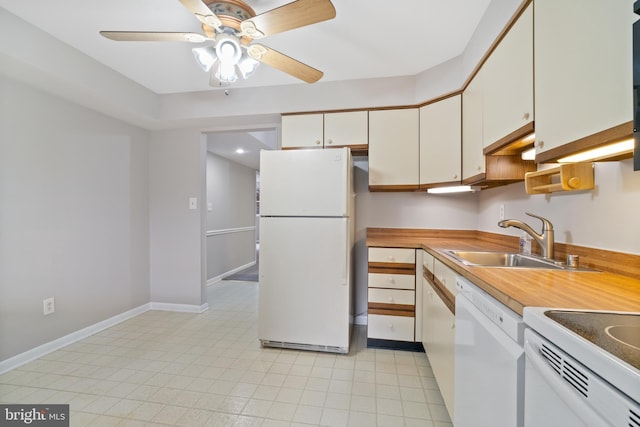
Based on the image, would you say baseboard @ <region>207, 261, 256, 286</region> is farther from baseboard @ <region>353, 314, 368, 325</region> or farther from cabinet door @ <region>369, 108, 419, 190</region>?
cabinet door @ <region>369, 108, 419, 190</region>

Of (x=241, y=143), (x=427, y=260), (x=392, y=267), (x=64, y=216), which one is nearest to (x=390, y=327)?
(x=392, y=267)

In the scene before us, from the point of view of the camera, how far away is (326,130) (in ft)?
8.25

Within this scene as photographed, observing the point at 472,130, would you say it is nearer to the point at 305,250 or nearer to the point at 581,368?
the point at 305,250

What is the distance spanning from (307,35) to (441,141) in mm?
1269

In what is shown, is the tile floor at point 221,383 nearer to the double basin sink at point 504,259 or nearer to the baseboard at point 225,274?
the double basin sink at point 504,259

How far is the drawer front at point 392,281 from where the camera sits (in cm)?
215

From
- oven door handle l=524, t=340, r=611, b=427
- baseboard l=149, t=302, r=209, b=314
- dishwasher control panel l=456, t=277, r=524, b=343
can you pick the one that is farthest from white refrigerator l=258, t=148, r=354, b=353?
oven door handle l=524, t=340, r=611, b=427

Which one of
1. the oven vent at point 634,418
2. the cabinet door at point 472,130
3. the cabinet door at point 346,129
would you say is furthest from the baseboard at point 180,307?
the oven vent at point 634,418

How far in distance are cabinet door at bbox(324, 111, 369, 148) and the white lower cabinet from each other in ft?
4.18

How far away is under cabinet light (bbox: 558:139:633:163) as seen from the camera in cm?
88

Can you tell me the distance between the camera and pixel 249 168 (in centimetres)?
584

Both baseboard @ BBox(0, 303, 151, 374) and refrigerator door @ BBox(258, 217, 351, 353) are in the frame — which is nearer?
baseboard @ BBox(0, 303, 151, 374)

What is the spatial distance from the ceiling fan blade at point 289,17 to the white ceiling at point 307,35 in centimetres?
30

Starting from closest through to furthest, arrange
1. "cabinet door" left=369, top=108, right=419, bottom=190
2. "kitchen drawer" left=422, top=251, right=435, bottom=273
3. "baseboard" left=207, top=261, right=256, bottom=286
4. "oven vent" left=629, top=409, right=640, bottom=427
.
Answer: "oven vent" left=629, top=409, right=640, bottom=427, "kitchen drawer" left=422, top=251, right=435, bottom=273, "cabinet door" left=369, top=108, right=419, bottom=190, "baseboard" left=207, top=261, right=256, bottom=286
